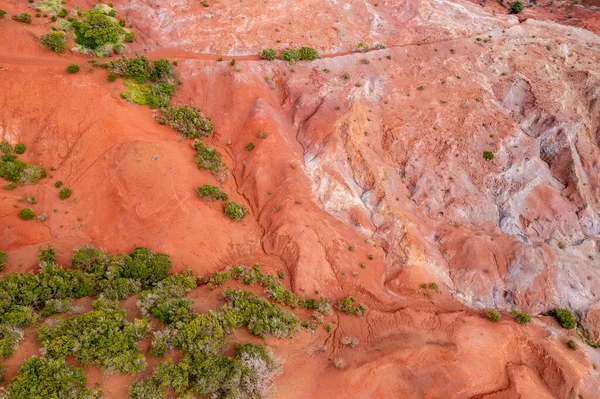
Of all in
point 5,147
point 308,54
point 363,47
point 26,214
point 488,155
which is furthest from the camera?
point 363,47

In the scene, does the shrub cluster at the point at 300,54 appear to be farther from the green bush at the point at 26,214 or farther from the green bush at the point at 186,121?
the green bush at the point at 26,214

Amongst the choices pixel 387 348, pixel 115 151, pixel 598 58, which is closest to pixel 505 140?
pixel 598 58

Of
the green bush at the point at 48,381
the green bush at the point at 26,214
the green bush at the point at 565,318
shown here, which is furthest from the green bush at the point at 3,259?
the green bush at the point at 565,318

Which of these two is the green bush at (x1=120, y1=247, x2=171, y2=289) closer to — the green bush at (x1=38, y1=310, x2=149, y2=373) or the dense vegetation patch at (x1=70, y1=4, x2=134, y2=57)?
the green bush at (x1=38, y1=310, x2=149, y2=373)

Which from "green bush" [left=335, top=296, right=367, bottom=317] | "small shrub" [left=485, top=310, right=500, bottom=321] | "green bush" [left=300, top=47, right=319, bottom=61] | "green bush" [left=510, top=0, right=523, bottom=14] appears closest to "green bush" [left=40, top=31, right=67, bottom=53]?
"green bush" [left=300, top=47, right=319, bottom=61]

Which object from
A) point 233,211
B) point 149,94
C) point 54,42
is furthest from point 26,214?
point 54,42

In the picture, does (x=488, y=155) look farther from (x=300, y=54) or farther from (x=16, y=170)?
(x=16, y=170)
